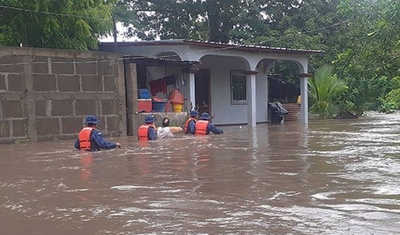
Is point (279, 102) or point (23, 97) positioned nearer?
point (23, 97)

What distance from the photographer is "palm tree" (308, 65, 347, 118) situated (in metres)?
26.2

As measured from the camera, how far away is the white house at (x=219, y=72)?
1798cm

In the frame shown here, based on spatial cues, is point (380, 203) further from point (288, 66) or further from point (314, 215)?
point (288, 66)

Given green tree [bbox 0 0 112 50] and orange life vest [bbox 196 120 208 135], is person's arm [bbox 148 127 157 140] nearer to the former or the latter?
orange life vest [bbox 196 120 208 135]

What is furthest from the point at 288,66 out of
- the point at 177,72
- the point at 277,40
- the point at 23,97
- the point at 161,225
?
the point at 161,225

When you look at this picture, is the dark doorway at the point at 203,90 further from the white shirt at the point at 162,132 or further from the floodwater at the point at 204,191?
the floodwater at the point at 204,191

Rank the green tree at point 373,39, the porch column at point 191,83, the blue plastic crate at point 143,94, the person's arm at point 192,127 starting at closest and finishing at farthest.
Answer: the green tree at point 373,39, the person's arm at point 192,127, the blue plastic crate at point 143,94, the porch column at point 191,83

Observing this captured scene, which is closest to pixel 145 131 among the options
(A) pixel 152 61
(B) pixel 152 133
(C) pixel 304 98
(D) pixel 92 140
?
(B) pixel 152 133

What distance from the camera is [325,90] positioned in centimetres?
2639

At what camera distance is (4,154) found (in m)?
11.3

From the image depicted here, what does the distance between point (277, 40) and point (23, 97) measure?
16.9 meters

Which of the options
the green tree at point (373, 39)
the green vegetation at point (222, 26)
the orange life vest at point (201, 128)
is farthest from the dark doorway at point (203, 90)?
the green tree at point (373, 39)

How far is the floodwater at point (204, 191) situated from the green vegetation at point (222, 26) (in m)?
5.89

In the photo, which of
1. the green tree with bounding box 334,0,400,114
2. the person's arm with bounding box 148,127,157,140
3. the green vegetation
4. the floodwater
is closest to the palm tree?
the green vegetation
